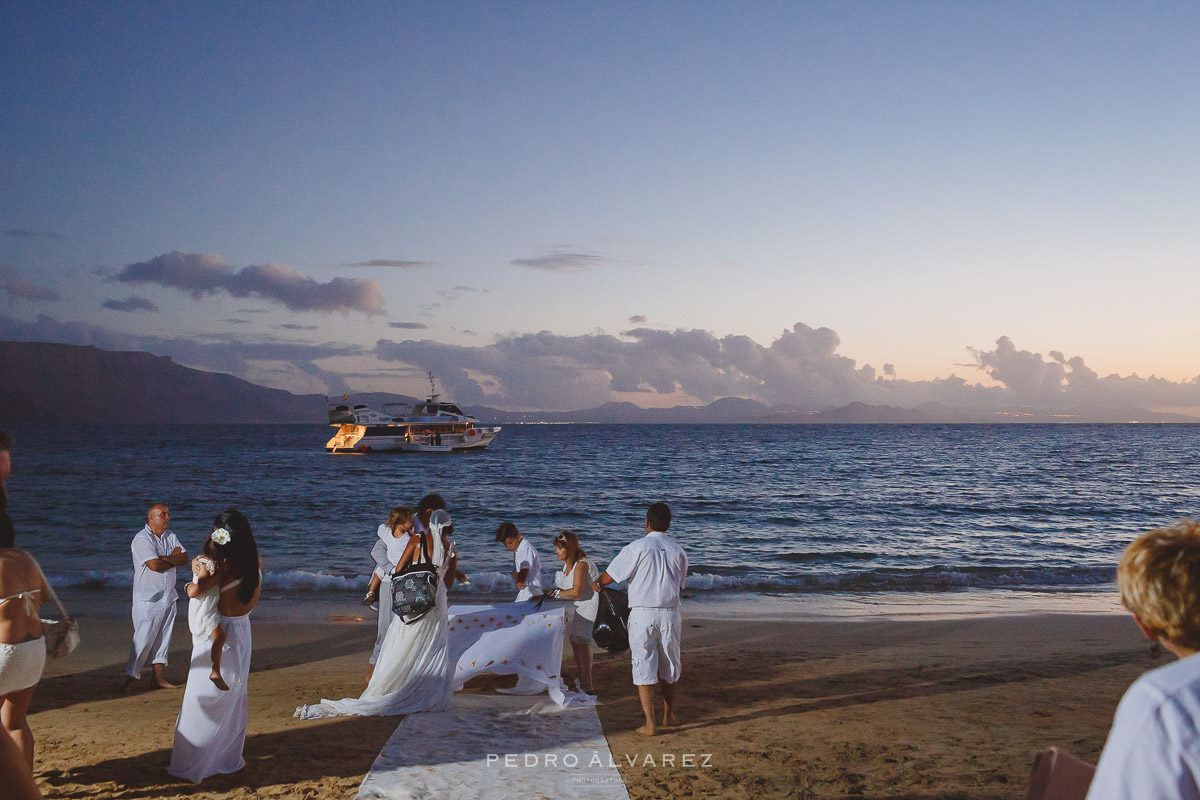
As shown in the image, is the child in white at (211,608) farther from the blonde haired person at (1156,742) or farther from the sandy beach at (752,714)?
the blonde haired person at (1156,742)

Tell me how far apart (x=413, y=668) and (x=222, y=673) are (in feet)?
5.97

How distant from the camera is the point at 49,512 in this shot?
30.2 metres

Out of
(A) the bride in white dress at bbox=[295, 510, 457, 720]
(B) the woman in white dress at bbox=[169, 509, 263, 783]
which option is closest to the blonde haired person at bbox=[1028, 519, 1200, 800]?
(B) the woman in white dress at bbox=[169, 509, 263, 783]

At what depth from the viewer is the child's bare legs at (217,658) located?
5.27 metres

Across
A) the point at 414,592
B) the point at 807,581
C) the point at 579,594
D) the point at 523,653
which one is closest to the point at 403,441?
the point at 807,581

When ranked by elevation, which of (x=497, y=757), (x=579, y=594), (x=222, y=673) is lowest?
(x=497, y=757)

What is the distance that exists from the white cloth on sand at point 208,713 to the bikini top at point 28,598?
125 centimetres

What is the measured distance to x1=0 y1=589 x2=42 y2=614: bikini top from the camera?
13.4 ft

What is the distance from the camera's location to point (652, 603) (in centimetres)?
641

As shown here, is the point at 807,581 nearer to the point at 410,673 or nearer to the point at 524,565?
the point at 524,565

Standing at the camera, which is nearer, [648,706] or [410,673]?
[648,706]

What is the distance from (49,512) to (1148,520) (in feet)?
138

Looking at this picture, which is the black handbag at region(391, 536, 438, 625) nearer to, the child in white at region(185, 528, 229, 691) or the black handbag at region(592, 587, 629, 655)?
the black handbag at region(592, 587, 629, 655)

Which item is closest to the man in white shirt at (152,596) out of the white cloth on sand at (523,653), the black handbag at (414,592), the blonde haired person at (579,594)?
the black handbag at (414,592)
